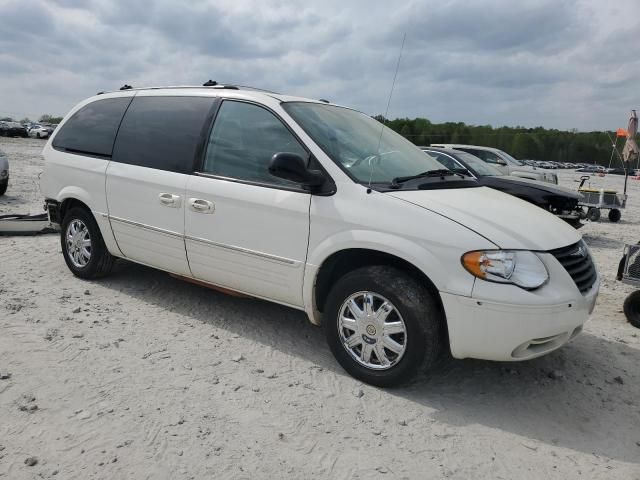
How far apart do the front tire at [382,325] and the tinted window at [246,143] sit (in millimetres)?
958

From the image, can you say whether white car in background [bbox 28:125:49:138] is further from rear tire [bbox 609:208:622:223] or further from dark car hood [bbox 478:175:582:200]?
dark car hood [bbox 478:175:582:200]

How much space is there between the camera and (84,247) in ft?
17.7

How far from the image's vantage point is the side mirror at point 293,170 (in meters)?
3.49

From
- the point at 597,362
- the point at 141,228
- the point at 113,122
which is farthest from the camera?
the point at 113,122

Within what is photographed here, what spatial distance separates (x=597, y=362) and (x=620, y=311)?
5.50 ft

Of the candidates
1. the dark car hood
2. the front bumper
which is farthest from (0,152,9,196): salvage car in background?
the front bumper

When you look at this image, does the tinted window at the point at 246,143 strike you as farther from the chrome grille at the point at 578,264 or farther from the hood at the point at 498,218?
the chrome grille at the point at 578,264

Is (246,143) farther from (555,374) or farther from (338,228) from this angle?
(555,374)

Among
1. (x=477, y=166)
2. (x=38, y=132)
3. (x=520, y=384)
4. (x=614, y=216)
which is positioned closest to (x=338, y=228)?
(x=520, y=384)

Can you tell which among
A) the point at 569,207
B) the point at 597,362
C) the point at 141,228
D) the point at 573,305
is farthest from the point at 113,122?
the point at 569,207

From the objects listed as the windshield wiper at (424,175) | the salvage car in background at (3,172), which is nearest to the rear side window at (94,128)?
the windshield wiper at (424,175)

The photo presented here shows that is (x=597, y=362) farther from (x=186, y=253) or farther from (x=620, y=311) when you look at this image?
(x=186, y=253)

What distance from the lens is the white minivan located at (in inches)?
126

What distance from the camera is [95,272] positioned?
5371 mm
